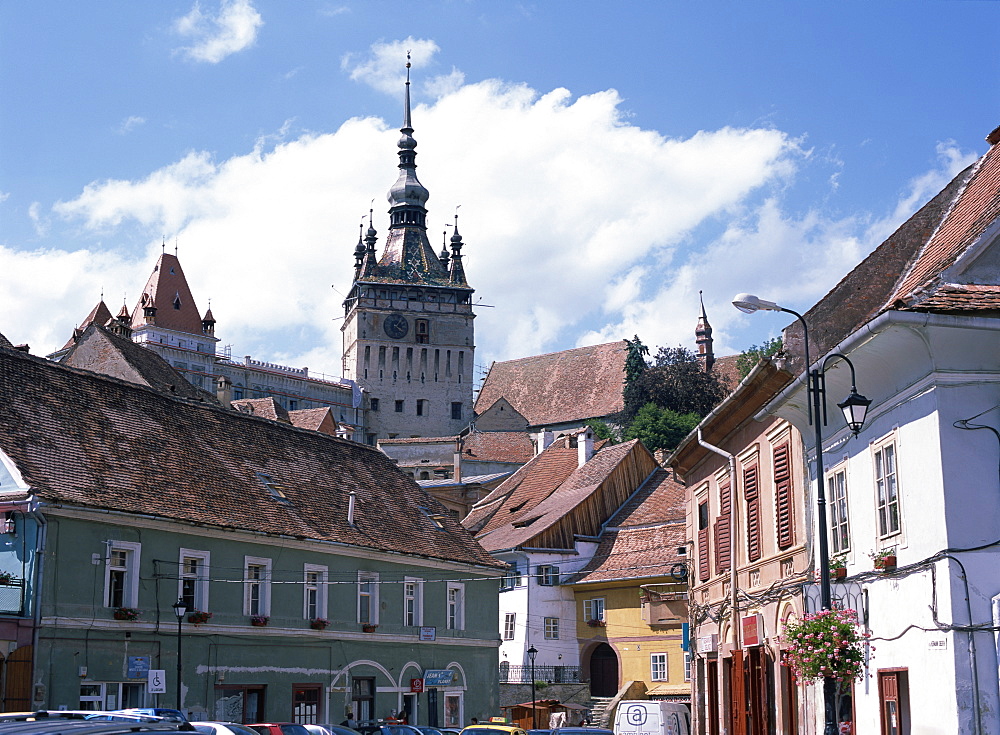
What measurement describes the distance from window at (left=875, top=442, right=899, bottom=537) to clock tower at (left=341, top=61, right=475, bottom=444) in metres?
120

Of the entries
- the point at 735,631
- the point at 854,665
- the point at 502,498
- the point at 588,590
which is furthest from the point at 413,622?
the point at 502,498

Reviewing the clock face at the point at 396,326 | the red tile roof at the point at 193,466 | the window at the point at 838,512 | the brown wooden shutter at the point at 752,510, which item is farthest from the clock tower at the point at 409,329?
the window at the point at 838,512

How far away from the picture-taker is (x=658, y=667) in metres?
54.8

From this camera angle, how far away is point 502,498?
74.6 m

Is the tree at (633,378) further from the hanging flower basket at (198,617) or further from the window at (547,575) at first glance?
the hanging flower basket at (198,617)

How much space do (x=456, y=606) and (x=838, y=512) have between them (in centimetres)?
2393

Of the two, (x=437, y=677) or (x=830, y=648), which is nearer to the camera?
(x=830, y=648)

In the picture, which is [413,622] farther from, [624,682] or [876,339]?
[876,339]

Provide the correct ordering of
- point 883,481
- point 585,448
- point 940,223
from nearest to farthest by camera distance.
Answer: point 883,481 → point 940,223 → point 585,448

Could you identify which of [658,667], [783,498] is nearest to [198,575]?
[783,498]

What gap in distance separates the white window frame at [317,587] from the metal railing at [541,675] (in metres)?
20.9

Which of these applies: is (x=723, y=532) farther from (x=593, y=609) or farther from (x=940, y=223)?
(x=593, y=609)

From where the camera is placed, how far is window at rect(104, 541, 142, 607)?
30.2m

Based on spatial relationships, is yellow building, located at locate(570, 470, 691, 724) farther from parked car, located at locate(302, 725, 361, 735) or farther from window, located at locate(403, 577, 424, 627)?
parked car, located at locate(302, 725, 361, 735)
